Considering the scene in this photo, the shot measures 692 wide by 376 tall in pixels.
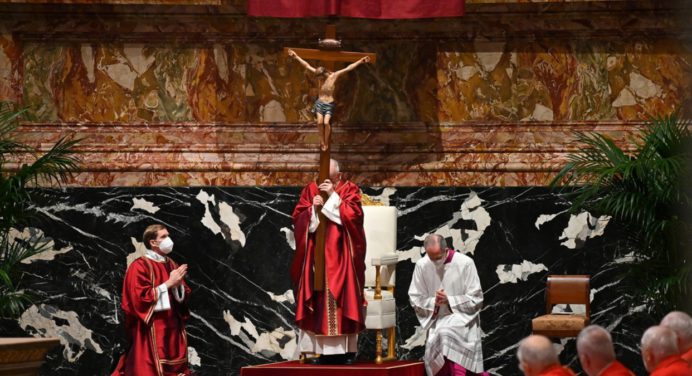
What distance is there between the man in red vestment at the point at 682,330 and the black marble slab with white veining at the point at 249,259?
14.5ft

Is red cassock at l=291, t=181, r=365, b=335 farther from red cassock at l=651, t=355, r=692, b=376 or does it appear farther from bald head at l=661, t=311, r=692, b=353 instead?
red cassock at l=651, t=355, r=692, b=376

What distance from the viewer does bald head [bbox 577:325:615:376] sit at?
7.02 m

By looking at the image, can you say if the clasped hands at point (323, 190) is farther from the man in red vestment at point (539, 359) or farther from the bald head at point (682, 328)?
the man in red vestment at point (539, 359)

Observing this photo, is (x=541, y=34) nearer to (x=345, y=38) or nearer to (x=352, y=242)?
(x=345, y=38)

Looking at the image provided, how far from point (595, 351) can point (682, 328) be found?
1.11 m

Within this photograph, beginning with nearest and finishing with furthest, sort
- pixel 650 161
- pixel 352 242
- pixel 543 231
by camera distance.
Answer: pixel 650 161, pixel 352 242, pixel 543 231

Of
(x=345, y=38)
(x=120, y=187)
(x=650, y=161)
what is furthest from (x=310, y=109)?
(x=650, y=161)

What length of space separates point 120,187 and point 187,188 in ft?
2.12

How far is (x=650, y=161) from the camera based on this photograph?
10.6 metres

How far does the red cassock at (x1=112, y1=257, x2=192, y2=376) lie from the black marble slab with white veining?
3.24 feet

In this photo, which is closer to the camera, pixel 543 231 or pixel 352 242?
pixel 352 242

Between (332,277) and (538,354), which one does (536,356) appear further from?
(332,277)

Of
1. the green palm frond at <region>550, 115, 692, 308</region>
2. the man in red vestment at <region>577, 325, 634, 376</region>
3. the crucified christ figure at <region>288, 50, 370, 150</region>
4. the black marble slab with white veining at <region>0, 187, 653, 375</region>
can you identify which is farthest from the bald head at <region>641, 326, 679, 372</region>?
the black marble slab with white veining at <region>0, 187, 653, 375</region>

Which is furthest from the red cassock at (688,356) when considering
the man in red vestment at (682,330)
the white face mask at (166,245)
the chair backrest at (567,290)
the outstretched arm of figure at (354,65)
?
the white face mask at (166,245)
